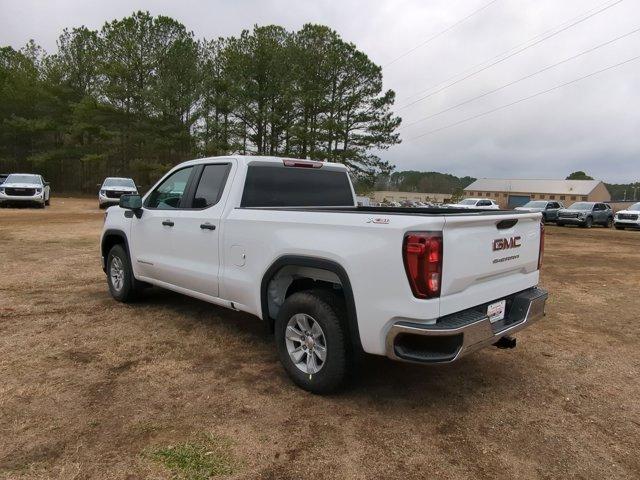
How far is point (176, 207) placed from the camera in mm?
4992

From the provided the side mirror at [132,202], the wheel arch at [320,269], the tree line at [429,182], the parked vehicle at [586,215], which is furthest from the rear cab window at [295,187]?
the tree line at [429,182]

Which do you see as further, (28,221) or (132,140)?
(132,140)

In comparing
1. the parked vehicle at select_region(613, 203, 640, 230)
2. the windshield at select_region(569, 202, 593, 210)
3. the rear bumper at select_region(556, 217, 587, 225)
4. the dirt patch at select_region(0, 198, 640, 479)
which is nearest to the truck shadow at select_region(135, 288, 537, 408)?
the dirt patch at select_region(0, 198, 640, 479)

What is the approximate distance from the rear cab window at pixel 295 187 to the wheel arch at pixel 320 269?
875mm

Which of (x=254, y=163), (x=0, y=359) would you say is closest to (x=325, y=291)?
(x=254, y=163)

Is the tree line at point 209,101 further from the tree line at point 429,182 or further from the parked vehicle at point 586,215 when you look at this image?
the tree line at point 429,182

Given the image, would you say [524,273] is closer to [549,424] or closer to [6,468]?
[549,424]

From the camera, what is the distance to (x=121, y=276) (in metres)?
6.01

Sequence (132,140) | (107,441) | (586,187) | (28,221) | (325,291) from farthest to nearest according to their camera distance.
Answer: (586,187) < (132,140) < (28,221) < (325,291) < (107,441)

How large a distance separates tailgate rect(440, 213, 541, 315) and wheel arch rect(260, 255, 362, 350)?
614 millimetres

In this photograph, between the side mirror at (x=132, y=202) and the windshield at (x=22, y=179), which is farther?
the windshield at (x=22, y=179)

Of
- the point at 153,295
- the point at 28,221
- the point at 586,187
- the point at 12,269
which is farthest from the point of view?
the point at 586,187

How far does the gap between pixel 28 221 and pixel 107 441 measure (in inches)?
648

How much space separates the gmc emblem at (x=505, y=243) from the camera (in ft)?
11.0
